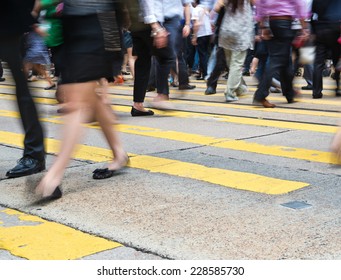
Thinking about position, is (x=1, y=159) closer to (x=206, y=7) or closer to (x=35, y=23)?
(x=35, y=23)

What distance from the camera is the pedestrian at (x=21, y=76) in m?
4.42

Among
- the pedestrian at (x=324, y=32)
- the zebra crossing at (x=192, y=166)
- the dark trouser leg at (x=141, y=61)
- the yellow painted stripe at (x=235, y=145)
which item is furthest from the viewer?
the pedestrian at (x=324, y=32)

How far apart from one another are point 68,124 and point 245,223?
4.16 feet

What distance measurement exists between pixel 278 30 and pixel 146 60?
1894 millimetres

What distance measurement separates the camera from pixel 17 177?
4750 millimetres

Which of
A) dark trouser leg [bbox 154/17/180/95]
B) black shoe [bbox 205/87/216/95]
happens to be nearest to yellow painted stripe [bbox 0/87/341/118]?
black shoe [bbox 205/87/216/95]

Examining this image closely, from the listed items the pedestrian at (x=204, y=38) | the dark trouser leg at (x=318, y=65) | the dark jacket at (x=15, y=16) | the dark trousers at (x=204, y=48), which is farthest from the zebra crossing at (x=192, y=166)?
the dark trousers at (x=204, y=48)

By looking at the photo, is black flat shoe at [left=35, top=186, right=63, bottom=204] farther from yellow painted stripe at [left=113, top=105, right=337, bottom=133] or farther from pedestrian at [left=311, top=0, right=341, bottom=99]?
pedestrian at [left=311, top=0, right=341, bottom=99]

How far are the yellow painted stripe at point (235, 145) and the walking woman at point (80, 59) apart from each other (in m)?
1.23

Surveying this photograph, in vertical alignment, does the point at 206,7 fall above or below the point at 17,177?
above

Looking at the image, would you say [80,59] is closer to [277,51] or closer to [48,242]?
[48,242]

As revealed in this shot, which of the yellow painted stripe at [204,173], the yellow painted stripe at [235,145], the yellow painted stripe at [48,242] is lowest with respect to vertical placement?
the yellow painted stripe at [235,145]

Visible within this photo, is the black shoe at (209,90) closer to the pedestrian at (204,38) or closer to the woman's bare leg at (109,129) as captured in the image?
the pedestrian at (204,38)
